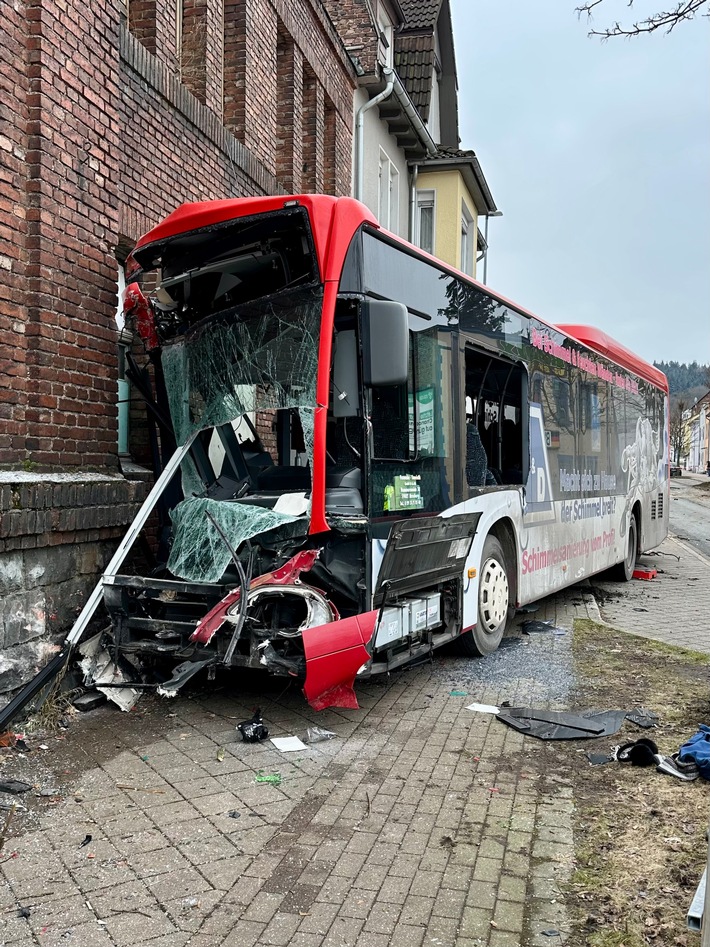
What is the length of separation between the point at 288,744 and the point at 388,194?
14793mm

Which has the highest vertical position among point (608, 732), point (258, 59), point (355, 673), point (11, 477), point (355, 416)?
point (258, 59)

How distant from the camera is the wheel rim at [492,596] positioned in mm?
6992

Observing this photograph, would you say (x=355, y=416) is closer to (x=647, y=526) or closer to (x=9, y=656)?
(x=9, y=656)

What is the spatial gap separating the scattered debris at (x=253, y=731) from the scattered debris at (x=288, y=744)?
7cm

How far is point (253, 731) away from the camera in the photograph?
4.90 m

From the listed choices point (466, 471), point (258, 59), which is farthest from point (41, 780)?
point (258, 59)

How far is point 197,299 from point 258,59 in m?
5.28

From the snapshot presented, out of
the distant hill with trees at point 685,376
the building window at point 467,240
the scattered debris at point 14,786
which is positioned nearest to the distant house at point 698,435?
the distant hill with trees at point 685,376

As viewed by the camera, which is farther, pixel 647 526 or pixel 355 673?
pixel 647 526

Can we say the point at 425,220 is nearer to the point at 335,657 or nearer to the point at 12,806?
the point at 335,657

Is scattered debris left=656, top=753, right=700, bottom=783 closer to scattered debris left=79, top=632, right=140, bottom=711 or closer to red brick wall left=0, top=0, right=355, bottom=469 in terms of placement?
scattered debris left=79, top=632, right=140, bottom=711

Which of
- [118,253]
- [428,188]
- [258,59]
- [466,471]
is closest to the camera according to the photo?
[466,471]

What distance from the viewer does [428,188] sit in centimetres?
1970

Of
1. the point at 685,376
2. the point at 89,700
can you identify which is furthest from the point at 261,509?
the point at 685,376
